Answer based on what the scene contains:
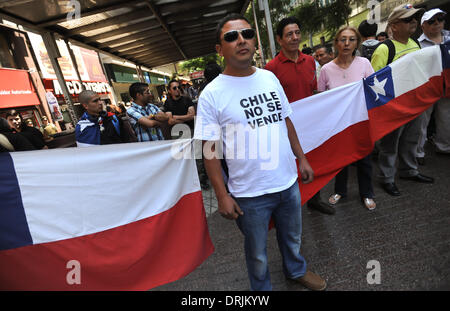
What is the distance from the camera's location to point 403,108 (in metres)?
3.23

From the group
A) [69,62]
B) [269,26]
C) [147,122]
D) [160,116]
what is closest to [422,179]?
[160,116]

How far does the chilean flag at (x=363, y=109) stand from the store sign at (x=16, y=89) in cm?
1294

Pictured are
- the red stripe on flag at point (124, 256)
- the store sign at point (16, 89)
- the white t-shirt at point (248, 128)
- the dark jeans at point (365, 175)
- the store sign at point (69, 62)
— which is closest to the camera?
the white t-shirt at point (248, 128)

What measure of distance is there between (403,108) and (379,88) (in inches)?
18.2

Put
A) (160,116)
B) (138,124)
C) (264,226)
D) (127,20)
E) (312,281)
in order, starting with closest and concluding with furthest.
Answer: (264,226), (312,281), (160,116), (138,124), (127,20)

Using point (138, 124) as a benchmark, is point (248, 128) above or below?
below

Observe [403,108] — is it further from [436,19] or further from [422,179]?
[436,19]

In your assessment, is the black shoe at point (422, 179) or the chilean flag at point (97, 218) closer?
the chilean flag at point (97, 218)

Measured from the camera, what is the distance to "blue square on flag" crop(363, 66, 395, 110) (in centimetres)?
305

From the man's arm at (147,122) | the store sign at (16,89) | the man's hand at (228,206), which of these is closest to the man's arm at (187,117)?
the man's arm at (147,122)

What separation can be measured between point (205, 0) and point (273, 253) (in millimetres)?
6554

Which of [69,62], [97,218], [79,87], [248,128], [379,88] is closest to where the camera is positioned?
[248,128]

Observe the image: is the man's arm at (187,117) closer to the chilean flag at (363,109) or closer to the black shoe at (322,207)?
the chilean flag at (363,109)

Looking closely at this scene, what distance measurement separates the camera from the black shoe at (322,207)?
3123 mm
